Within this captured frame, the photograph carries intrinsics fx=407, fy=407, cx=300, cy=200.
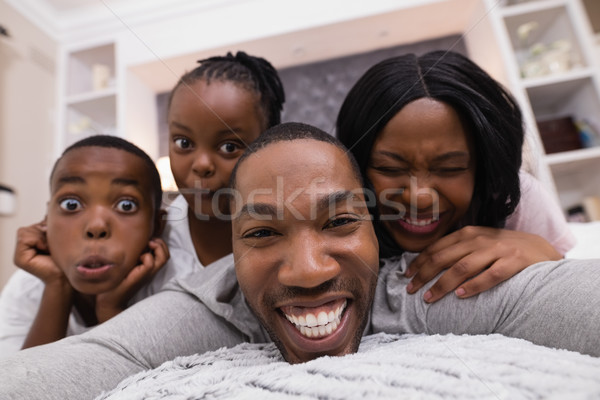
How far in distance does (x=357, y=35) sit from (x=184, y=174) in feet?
6.79

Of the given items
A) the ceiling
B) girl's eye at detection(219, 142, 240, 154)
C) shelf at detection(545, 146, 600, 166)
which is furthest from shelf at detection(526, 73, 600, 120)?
the ceiling

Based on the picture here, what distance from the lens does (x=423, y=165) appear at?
86cm

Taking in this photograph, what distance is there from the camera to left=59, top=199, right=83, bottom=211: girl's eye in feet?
3.08

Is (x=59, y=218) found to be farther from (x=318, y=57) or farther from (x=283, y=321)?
(x=318, y=57)

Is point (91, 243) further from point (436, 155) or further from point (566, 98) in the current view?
point (566, 98)

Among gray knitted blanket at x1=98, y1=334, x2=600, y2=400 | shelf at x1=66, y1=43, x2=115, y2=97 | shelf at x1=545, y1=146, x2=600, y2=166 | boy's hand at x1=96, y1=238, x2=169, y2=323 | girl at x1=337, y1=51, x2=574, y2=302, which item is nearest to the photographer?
gray knitted blanket at x1=98, y1=334, x2=600, y2=400

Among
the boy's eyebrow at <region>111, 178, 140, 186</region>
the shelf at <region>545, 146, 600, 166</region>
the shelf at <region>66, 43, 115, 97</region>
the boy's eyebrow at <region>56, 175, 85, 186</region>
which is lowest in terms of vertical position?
the boy's eyebrow at <region>111, 178, 140, 186</region>

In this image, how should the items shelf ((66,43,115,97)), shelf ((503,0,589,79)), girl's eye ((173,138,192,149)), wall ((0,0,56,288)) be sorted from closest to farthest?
girl's eye ((173,138,192,149))
shelf ((503,0,589,79))
wall ((0,0,56,288))
shelf ((66,43,115,97))

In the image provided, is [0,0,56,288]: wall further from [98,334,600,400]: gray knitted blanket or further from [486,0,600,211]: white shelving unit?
[486,0,600,211]: white shelving unit

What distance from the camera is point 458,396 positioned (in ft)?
1.33

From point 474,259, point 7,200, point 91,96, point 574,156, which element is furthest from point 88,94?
point 574,156

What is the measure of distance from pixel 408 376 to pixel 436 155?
511 mm

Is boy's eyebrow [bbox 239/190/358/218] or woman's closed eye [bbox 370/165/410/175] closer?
boy's eyebrow [bbox 239/190/358/218]

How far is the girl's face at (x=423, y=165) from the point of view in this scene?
848mm
